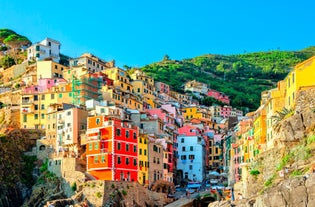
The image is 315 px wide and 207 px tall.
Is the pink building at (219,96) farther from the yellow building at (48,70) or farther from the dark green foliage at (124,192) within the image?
the dark green foliage at (124,192)

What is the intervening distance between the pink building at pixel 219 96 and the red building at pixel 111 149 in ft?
307

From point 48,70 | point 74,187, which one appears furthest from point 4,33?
point 74,187

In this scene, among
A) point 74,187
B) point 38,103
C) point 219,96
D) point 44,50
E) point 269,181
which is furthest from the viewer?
point 219,96

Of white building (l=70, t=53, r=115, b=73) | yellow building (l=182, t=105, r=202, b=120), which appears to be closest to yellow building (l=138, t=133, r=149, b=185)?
white building (l=70, t=53, r=115, b=73)

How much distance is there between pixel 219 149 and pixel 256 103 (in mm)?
64609

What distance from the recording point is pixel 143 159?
79625 millimetres

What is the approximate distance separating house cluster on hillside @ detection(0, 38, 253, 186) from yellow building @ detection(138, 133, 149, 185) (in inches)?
5.9

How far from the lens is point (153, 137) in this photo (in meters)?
85.7

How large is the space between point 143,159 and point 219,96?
94612 millimetres

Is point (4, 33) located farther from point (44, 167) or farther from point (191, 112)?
point (44, 167)

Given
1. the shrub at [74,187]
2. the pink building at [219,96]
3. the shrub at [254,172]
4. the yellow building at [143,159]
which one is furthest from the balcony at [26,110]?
the pink building at [219,96]

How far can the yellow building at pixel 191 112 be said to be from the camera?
133 meters

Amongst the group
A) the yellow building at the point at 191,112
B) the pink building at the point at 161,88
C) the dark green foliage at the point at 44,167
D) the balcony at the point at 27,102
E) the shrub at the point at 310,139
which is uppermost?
the pink building at the point at 161,88

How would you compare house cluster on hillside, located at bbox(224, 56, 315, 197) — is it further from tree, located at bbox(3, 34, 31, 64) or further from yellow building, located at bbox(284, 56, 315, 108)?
tree, located at bbox(3, 34, 31, 64)
